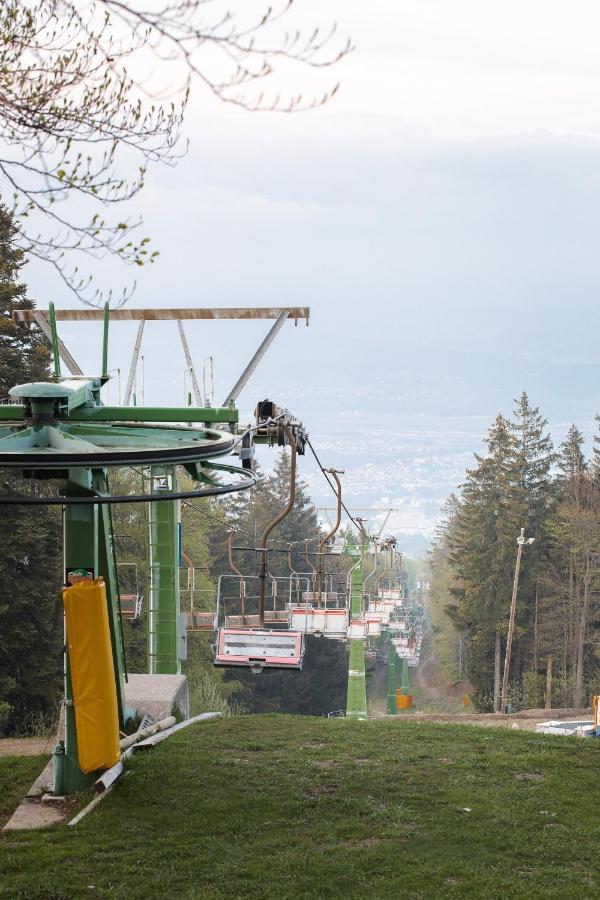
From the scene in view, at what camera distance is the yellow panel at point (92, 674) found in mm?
9586

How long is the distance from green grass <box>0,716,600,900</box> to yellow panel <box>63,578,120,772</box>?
1.54 ft

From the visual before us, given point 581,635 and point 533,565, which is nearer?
point 581,635

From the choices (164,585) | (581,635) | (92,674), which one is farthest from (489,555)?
(92,674)

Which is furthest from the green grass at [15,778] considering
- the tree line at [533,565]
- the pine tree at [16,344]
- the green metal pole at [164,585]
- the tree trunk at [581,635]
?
the tree line at [533,565]

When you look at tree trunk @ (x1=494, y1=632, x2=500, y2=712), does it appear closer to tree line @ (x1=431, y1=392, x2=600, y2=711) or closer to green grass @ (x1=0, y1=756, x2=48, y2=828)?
tree line @ (x1=431, y1=392, x2=600, y2=711)

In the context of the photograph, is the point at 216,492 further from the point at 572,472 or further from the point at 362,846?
the point at 572,472

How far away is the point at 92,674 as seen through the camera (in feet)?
32.0

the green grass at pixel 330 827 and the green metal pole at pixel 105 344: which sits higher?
the green metal pole at pixel 105 344

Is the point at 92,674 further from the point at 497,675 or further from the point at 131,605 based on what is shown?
the point at 497,675

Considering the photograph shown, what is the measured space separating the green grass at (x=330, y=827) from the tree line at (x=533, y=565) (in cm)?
3658

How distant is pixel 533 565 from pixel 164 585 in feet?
125

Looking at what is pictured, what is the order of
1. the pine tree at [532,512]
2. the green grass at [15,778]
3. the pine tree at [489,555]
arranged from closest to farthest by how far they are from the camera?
the green grass at [15,778]
the pine tree at [532,512]
the pine tree at [489,555]

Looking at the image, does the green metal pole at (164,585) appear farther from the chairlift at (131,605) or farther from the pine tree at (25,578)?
the pine tree at (25,578)

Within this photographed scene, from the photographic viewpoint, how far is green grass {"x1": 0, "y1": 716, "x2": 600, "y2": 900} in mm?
8078
